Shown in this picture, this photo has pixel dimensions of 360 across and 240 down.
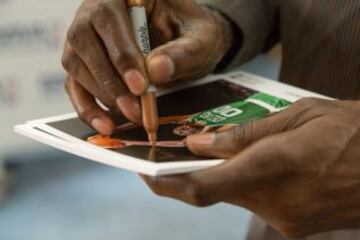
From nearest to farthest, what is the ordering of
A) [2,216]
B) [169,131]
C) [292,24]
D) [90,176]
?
[169,131]
[292,24]
[2,216]
[90,176]

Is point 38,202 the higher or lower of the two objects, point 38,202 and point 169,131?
the lower

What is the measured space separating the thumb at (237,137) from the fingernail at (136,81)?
92 mm

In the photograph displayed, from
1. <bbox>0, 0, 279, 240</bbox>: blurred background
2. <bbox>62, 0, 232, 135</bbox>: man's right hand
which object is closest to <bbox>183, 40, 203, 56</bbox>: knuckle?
<bbox>62, 0, 232, 135</bbox>: man's right hand

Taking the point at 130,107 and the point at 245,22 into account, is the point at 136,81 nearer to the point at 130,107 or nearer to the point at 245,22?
the point at 130,107

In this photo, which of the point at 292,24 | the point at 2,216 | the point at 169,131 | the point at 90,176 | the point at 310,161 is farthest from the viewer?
the point at 90,176

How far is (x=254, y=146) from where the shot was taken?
1.51 ft

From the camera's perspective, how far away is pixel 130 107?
581 millimetres

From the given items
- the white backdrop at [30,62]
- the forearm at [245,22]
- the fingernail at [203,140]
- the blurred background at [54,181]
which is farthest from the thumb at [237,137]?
the white backdrop at [30,62]

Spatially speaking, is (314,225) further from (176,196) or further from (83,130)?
(83,130)

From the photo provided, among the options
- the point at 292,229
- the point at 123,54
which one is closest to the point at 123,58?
the point at 123,54

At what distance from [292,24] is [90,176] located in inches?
32.5

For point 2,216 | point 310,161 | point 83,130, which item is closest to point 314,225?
point 310,161

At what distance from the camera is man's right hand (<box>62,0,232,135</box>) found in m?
0.57

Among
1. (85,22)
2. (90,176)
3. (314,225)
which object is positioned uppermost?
(85,22)
